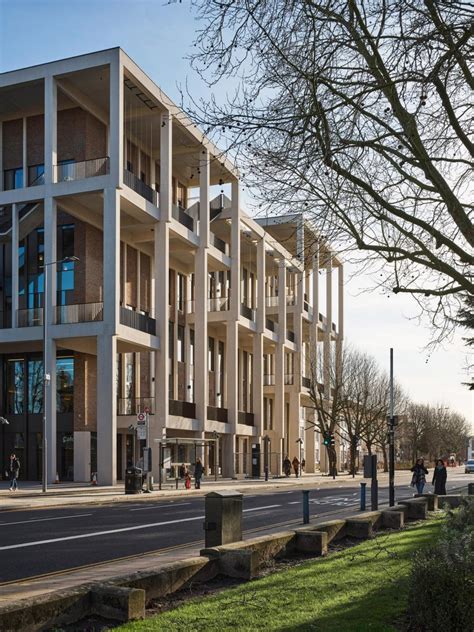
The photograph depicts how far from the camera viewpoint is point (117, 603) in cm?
768

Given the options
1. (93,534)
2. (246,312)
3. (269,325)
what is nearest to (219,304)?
(246,312)

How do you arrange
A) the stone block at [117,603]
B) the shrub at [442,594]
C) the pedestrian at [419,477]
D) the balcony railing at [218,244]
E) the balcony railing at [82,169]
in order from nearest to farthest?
the shrub at [442,594]
the stone block at [117,603]
the pedestrian at [419,477]
the balcony railing at [82,169]
the balcony railing at [218,244]

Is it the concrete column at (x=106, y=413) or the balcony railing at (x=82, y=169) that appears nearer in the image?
the concrete column at (x=106, y=413)

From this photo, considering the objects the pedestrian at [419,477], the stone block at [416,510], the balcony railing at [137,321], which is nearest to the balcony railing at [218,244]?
the balcony railing at [137,321]

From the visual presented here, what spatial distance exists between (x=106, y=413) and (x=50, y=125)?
1363 centimetres

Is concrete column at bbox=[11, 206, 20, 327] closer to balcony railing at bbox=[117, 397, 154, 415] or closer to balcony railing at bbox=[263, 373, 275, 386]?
balcony railing at bbox=[117, 397, 154, 415]

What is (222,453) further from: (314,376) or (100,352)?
(100,352)

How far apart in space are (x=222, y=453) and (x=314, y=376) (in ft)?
49.0

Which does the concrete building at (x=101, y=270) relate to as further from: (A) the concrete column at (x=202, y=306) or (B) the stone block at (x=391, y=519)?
(B) the stone block at (x=391, y=519)

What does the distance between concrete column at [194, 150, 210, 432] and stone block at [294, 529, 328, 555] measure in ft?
118

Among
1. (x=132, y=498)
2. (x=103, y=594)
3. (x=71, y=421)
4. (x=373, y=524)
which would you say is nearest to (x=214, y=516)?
(x=103, y=594)

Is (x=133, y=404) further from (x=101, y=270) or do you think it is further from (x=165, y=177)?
(x=165, y=177)

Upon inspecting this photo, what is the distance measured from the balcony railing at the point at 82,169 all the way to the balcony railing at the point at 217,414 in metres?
17.7

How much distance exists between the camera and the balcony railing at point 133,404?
45366 mm
